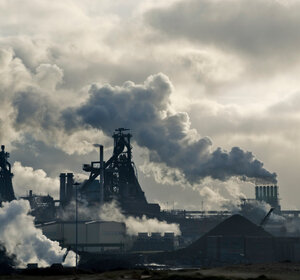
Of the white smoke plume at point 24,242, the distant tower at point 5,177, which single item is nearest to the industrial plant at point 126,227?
the distant tower at point 5,177

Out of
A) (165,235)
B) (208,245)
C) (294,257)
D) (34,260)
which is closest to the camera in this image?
(34,260)

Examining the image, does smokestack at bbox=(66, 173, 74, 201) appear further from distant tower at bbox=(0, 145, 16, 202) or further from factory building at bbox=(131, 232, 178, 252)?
factory building at bbox=(131, 232, 178, 252)

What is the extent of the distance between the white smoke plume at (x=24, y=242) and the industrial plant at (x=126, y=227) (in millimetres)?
17623

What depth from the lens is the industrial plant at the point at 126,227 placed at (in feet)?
418

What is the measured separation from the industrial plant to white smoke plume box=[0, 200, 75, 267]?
694 inches

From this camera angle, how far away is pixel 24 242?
311 feet

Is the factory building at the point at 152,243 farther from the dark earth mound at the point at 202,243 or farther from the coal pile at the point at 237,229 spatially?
the dark earth mound at the point at 202,243

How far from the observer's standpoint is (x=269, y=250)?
126 m

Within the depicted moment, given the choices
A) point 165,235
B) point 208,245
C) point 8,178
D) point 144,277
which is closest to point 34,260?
point 144,277

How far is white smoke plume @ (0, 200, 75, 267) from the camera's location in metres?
92.2

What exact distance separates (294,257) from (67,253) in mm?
49178

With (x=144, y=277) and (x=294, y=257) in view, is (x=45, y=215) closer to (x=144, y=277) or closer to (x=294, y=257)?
(x=294, y=257)

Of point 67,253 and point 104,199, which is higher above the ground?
point 104,199

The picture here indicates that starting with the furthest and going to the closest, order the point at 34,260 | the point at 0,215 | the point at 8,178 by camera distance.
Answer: the point at 8,178 < the point at 0,215 < the point at 34,260
